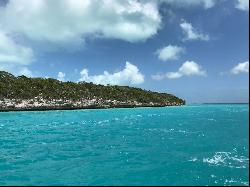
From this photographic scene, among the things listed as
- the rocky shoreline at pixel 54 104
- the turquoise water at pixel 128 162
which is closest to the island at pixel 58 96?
the rocky shoreline at pixel 54 104

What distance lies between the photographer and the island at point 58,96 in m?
131

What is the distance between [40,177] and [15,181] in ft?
4.89

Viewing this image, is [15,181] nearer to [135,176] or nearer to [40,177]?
[40,177]

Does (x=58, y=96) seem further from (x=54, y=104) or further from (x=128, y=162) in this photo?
(x=128, y=162)

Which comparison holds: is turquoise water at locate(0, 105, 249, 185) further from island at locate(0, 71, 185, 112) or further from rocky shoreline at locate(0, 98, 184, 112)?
island at locate(0, 71, 185, 112)

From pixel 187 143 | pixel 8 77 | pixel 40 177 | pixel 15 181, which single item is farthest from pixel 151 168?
pixel 8 77

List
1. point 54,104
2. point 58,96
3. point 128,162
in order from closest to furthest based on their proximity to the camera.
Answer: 1. point 128,162
2. point 54,104
3. point 58,96

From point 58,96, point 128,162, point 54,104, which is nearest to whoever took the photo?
point 128,162

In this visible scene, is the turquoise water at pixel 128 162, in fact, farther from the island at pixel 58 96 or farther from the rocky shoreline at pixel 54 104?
the island at pixel 58 96

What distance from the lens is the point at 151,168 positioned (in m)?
23.3

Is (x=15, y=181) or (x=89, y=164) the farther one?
(x=89, y=164)

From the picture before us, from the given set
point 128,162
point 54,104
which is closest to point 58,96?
point 54,104

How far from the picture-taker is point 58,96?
14738 cm

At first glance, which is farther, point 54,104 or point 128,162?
point 54,104
